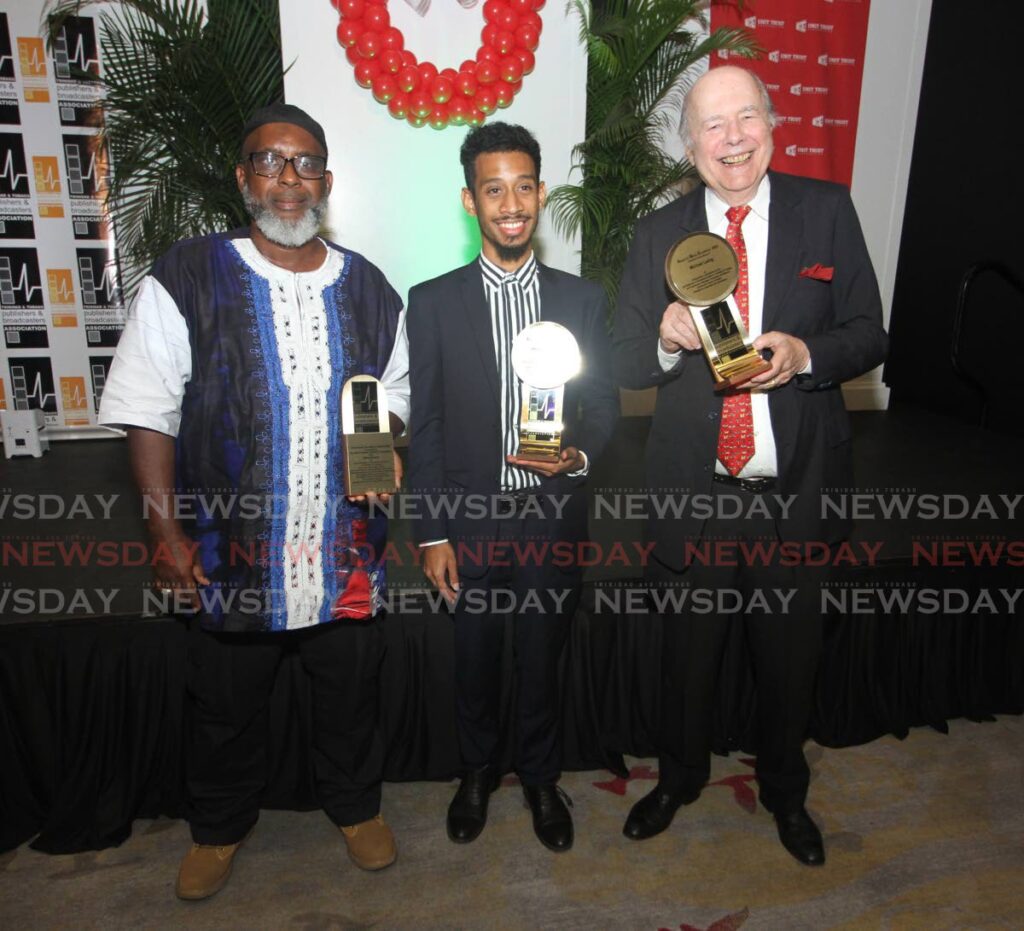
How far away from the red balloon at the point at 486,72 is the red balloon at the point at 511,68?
0.04 m

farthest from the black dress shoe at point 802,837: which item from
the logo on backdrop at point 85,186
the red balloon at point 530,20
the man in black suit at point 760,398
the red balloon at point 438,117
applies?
the logo on backdrop at point 85,186

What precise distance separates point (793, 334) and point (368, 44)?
10.5 ft

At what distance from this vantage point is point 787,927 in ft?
5.90

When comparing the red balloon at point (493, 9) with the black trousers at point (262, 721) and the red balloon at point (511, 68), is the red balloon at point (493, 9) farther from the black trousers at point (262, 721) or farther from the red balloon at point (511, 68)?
the black trousers at point (262, 721)

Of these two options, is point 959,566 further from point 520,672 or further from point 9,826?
point 9,826

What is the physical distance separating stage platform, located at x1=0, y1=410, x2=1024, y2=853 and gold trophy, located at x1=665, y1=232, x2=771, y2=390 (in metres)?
0.99

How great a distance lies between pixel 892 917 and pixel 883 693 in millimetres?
893

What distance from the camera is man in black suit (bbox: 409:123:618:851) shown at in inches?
69.6

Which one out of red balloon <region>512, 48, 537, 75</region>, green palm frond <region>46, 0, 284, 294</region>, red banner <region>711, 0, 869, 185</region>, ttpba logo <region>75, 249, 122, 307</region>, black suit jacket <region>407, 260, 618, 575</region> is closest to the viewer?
black suit jacket <region>407, 260, 618, 575</region>

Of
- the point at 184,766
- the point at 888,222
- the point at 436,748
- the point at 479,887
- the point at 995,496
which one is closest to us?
the point at 479,887

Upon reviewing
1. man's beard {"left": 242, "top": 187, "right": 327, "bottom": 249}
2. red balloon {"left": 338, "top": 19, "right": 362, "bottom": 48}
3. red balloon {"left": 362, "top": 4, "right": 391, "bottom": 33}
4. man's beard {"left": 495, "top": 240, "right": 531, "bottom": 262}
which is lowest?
man's beard {"left": 495, "top": 240, "right": 531, "bottom": 262}

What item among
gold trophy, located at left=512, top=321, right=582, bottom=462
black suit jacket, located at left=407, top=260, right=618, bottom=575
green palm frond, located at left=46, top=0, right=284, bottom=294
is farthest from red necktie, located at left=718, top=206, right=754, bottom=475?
green palm frond, located at left=46, top=0, right=284, bottom=294

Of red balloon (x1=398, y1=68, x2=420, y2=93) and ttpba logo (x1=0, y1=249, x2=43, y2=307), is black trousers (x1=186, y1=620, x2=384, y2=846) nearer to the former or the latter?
red balloon (x1=398, y1=68, x2=420, y2=93)

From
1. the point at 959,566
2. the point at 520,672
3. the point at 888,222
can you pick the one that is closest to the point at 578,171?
the point at 888,222
